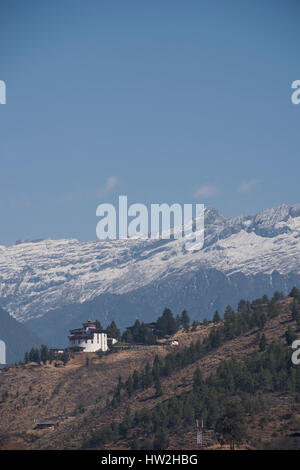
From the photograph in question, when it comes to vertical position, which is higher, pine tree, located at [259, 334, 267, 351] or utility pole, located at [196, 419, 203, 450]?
pine tree, located at [259, 334, 267, 351]

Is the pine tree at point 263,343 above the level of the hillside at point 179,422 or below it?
above

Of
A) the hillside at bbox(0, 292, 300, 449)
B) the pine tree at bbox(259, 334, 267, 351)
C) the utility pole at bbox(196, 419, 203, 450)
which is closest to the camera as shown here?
the utility pole at bbox(196, 419, 203, 450)

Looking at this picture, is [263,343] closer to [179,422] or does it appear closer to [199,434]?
[179,422]

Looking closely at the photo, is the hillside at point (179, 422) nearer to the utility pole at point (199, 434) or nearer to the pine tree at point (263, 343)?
the utility pole at point (199, 434)

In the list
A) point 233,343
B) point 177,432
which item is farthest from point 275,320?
point 177,432

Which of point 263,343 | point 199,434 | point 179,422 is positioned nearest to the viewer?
point 199,434

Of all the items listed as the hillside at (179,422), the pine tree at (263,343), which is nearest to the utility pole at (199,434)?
the hillside at (179,422)

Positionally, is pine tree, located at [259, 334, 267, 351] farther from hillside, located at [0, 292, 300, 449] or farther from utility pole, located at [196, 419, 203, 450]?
utility pole, located at [196, 419, 203, 450]

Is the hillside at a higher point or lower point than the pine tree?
lower

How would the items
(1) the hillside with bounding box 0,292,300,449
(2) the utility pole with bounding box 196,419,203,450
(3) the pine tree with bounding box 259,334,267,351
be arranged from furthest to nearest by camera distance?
1. (3) the pine tree with bounding box 259,334,267,351
2. (1) the hillside with bounding box 0,292,300,449
3. (2) the utility pole with bounding box 196,419,203,450

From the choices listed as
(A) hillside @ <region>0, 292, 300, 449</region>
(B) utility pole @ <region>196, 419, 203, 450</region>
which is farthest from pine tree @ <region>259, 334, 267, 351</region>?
(B) utility pole @ <region>196, 419, 203, 450</region>

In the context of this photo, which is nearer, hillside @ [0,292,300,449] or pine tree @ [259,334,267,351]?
hillside @ [0,292,300,449]

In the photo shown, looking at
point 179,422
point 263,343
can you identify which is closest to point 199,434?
point 179,422
